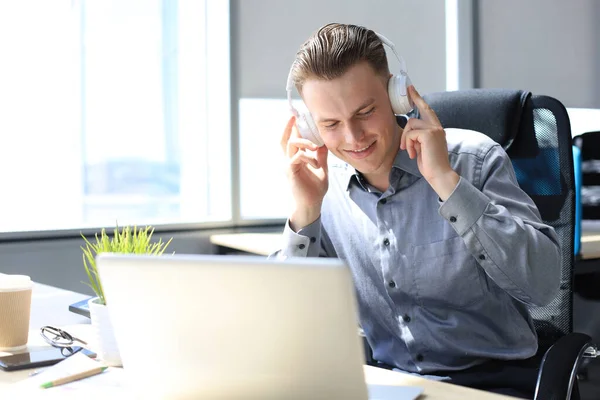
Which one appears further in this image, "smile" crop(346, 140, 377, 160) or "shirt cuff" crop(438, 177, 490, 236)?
"smile" crop(346, 140, 377, 160)

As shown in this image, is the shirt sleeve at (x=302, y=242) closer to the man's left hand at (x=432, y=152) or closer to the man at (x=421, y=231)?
the man at (x=421, y=231)

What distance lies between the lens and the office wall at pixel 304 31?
332 cm

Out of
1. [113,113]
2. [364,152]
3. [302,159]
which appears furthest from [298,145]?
[113,113]

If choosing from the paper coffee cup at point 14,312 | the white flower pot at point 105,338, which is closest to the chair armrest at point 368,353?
the white flower pot at point 105,338

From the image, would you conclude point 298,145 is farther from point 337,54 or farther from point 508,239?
point 508,239

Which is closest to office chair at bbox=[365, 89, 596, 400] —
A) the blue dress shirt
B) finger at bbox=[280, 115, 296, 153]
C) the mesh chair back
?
the mesh chair back

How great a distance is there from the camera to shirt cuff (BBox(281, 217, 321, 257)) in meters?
1.67

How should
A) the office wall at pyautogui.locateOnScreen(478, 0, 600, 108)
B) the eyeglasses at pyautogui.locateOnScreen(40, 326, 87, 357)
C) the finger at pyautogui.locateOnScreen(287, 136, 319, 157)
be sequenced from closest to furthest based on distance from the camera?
the eyeglasses at pyautogui.locateOnScreen(40, 326, 87, 357) → the finger at pyautogui.locateOnScreen(287, 136, 319, 157) → the office wall at pyautogui.locateOnScreen(478, 0, 600, 108)

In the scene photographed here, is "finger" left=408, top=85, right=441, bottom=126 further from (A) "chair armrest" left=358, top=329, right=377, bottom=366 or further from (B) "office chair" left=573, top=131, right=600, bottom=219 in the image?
(B) "office chair" left=573, top=131, right=600, bottom=219

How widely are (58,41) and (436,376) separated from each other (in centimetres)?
211

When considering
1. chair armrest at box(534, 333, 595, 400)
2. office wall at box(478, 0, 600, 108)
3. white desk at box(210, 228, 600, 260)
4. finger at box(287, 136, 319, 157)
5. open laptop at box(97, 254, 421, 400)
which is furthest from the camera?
office wall at box(478, 0, 600, 108)

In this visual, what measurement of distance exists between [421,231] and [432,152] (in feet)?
0.78

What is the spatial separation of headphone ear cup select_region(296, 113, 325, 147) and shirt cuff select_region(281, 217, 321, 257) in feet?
0.59

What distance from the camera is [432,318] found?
1.61 m
